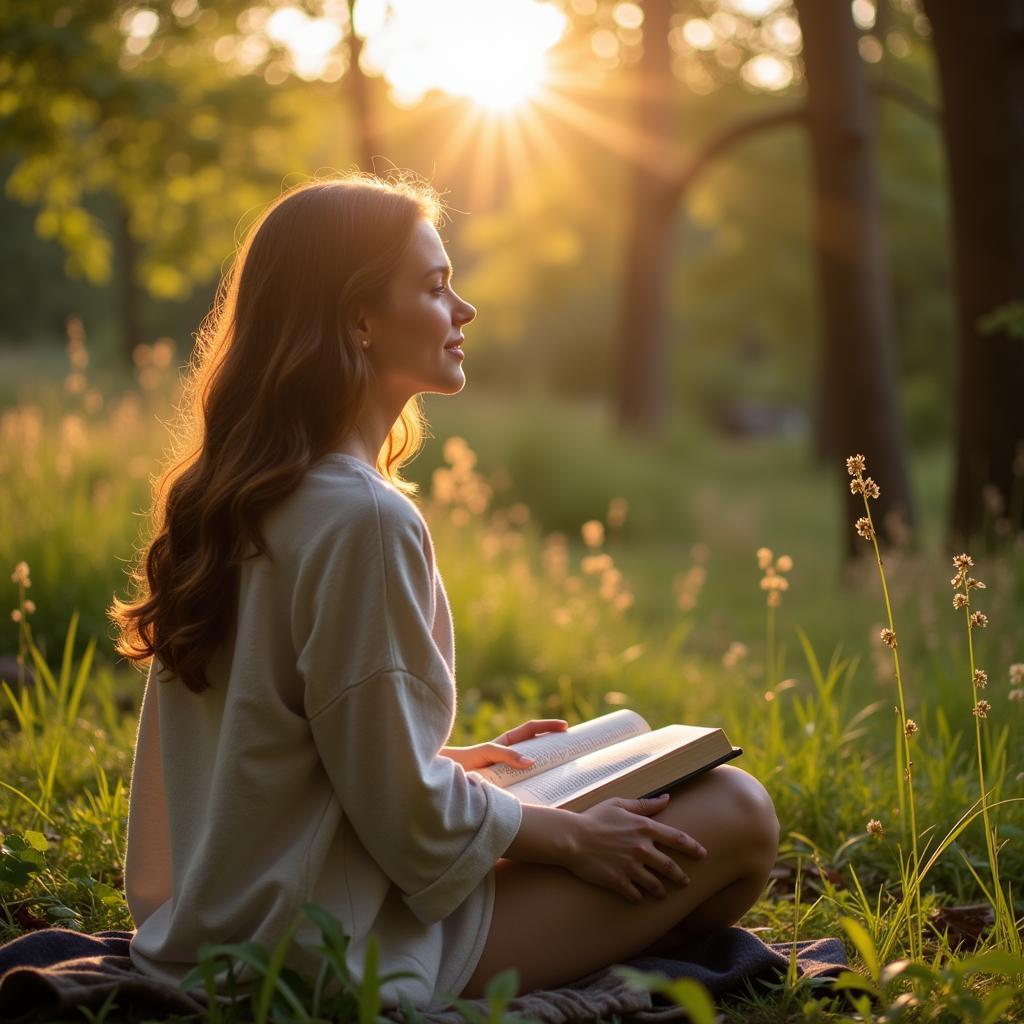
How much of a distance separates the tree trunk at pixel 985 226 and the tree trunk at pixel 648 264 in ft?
25.7

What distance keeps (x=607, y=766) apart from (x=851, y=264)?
6.36 metres

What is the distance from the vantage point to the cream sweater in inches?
80.9

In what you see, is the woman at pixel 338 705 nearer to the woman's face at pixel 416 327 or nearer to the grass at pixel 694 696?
the woman's face at pixel 416 327

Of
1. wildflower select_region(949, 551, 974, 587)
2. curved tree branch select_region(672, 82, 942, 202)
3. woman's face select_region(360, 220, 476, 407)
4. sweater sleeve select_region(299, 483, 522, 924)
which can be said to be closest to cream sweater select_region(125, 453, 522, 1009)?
sweater sleeve select_region(299, 483, 522, 924)

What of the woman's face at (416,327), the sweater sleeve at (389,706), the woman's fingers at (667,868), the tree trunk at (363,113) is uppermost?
the tree trunk at (363,113)

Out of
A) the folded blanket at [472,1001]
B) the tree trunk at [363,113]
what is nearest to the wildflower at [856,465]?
the folded blanket at [472,1001]

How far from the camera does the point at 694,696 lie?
4984 mm

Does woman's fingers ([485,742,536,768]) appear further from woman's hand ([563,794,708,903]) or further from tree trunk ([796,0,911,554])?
tree trunk ([796,0,911,554])

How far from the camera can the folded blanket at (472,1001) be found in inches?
83.1

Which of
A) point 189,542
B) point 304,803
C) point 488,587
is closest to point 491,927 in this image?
point 304,803

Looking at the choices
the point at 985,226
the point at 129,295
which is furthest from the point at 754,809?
the point at 129,295

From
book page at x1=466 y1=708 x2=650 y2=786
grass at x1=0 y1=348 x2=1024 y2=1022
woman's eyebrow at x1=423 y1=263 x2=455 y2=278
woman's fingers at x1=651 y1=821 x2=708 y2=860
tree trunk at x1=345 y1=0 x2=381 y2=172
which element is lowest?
grass at x1=0 y1=348 x2=1024 y2=1022

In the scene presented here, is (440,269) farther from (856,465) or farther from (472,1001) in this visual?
(472,1001)

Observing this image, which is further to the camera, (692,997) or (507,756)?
(507,756)
